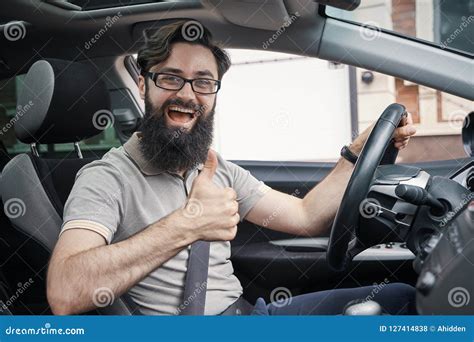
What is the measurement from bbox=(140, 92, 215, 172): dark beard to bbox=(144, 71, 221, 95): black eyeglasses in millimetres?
35

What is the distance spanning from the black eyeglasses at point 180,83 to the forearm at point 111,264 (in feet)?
1.14

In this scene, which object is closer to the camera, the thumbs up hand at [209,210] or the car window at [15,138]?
the thumbs up hand at [209,210]

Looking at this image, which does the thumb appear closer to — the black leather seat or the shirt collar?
the shirt collar

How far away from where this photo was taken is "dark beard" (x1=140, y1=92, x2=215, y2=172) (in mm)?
1339

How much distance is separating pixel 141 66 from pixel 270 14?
0.35 m

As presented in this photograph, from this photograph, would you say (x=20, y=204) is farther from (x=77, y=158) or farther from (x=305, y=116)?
(x=305, y=116)

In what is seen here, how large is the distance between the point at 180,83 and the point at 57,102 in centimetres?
33

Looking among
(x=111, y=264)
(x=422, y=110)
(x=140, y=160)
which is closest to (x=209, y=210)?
(x=111, y=264)

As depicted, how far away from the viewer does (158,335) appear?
1.06m

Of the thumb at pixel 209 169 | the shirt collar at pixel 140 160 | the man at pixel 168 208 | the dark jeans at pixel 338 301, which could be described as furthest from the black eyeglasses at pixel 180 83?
the dark jeans at pixel 338 301

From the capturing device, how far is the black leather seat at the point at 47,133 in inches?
54.7

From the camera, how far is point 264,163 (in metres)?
2.07

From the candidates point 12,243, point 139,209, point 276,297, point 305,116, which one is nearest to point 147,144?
point 139,209

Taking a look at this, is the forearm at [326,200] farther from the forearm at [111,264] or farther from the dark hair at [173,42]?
the forearm at [111,264]
